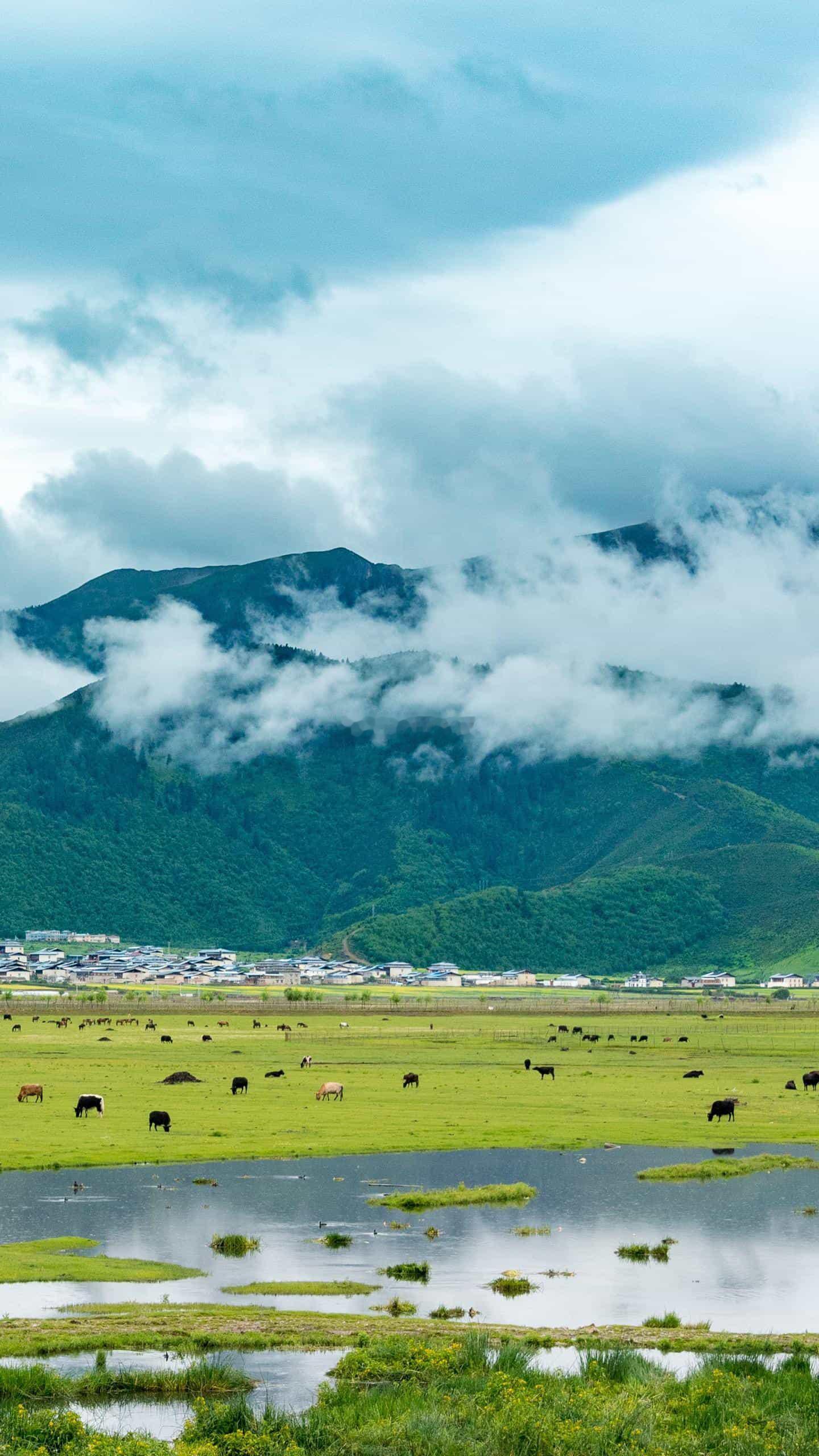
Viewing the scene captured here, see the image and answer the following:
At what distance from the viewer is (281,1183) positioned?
4475cm

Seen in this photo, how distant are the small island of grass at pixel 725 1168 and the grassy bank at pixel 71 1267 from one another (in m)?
17.9

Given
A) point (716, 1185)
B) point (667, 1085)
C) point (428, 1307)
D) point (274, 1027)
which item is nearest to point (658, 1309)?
point (428, 1307)

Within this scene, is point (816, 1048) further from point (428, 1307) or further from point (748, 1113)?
point (428, 1307)

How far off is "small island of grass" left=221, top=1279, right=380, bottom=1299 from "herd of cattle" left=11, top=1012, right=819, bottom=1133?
77.5ft

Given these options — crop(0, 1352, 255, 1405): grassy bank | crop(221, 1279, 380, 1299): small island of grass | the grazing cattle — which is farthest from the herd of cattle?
crop(0, 1352, 255, 1405): grassy bank

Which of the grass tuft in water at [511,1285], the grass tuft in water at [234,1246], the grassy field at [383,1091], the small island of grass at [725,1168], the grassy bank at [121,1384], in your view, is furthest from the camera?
the grassy field at [383,1091]

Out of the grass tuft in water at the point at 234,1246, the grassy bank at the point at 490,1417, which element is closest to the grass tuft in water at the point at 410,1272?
the grass tuft in water at the point at 234,1246

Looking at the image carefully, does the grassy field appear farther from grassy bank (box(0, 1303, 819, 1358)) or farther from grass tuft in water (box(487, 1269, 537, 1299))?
grassy bank (box(0, 1303, 819, 1358))

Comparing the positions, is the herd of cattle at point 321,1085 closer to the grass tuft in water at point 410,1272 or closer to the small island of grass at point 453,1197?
the small island of grass at point 453,1197

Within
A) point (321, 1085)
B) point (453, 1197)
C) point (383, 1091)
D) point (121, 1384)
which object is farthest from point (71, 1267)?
point (321, 1085)

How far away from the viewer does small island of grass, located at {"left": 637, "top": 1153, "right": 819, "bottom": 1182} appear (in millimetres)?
47406

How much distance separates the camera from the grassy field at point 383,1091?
5341 centimetres

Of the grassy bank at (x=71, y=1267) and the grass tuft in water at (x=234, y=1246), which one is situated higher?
the grassy bank at (x=71, y=1267)

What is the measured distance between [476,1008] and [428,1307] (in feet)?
450
